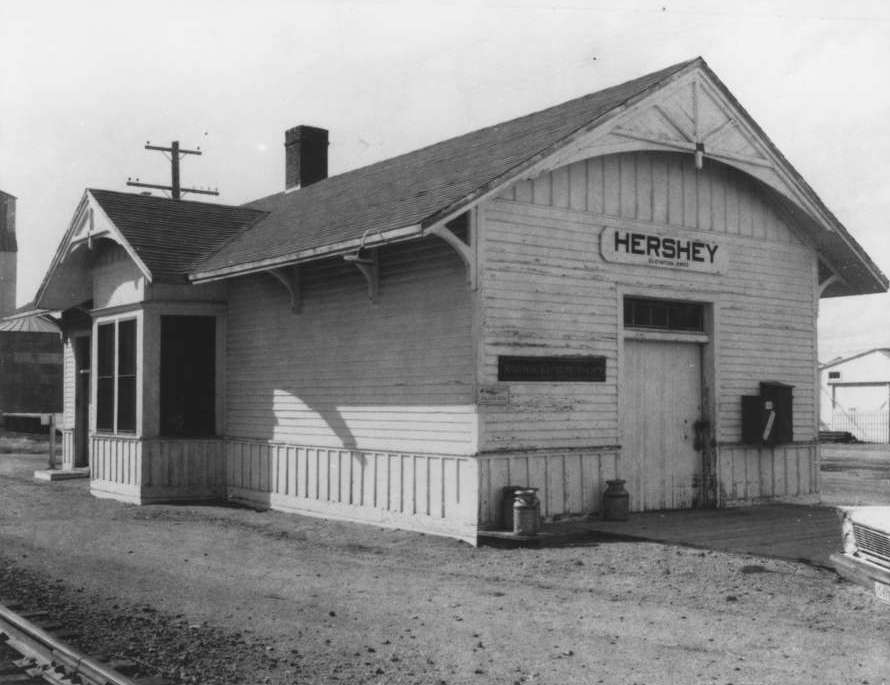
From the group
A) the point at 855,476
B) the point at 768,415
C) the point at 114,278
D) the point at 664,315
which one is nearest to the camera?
the point at 664,315

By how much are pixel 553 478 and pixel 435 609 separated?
4.00m

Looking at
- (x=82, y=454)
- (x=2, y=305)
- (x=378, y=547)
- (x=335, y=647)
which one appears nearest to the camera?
(x=335, y=647)

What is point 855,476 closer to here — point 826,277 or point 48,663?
point 826,277

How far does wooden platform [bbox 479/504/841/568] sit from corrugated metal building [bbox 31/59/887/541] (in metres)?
0.42

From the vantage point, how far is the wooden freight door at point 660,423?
40.9 ft

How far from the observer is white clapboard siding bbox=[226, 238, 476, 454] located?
1123 centimetres

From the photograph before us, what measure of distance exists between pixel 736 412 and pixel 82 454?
13157 millimetres

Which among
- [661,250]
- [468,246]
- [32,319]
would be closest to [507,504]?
[468,246]

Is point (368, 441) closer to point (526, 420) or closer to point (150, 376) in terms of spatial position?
point (526, 420)

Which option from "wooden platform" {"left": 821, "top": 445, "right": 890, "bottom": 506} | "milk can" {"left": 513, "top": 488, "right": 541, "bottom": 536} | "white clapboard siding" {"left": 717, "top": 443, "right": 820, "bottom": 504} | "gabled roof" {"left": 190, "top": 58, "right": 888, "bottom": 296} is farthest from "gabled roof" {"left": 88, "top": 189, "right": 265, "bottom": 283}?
"wooden platform" {"left": 821, "top": 445, "right": 890, "bottom": 506}

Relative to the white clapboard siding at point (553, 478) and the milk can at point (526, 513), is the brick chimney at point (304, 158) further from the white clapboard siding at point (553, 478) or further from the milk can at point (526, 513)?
the milk can at point (526, 513)

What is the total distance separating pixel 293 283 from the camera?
13656 millimetres

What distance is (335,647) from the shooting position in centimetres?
646

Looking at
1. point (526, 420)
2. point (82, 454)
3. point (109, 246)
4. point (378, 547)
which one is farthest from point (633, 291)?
point (82, 454)
